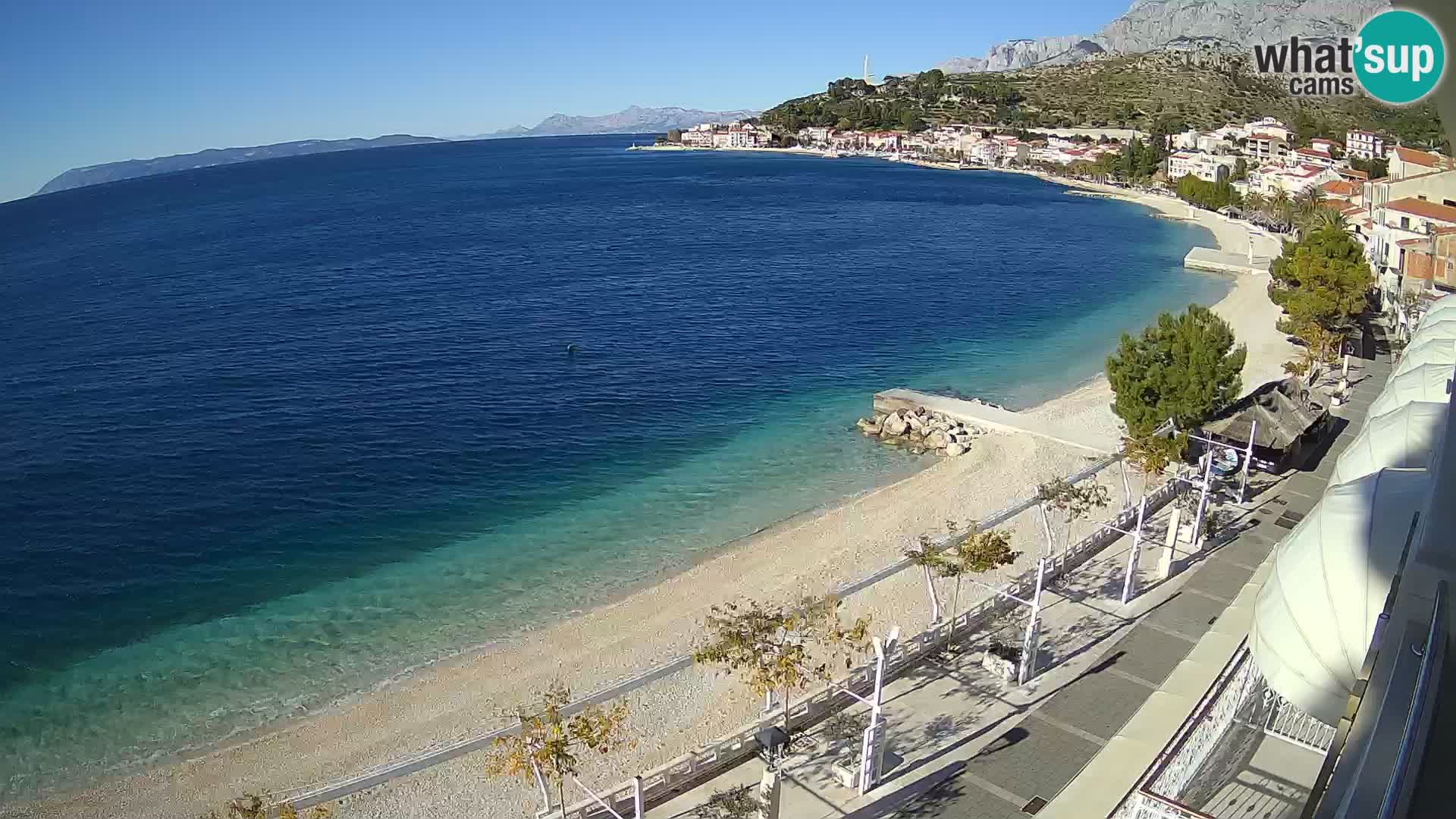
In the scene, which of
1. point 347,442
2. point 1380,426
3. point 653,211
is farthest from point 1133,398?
point 653,211

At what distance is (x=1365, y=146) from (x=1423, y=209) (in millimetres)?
70864

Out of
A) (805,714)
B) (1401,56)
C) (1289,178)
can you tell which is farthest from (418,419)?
(1289,178)

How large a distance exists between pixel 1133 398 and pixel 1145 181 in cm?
9631

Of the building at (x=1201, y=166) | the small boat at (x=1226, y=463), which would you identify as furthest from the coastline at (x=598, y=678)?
the building at (x=1201, y=166)

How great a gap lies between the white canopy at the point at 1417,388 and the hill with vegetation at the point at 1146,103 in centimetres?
11873

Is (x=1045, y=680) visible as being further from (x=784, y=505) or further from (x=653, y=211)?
(x=653, y=211)

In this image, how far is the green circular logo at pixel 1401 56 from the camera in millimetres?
4898

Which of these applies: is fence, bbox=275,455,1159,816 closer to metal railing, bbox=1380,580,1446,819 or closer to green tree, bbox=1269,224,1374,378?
metal railing, bbox=1380,580,1446,819

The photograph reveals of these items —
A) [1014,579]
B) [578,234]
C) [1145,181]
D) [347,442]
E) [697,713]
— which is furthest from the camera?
[1145,181]

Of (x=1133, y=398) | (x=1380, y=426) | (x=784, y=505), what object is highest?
(x=1380, y=426)

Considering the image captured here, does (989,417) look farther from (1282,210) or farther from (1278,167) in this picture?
(1278,167)

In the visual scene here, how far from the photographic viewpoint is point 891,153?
171 meters

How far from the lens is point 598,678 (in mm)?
17422

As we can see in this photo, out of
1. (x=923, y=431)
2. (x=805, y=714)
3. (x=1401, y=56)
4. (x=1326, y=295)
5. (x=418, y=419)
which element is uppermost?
(x=1401, y=56)
